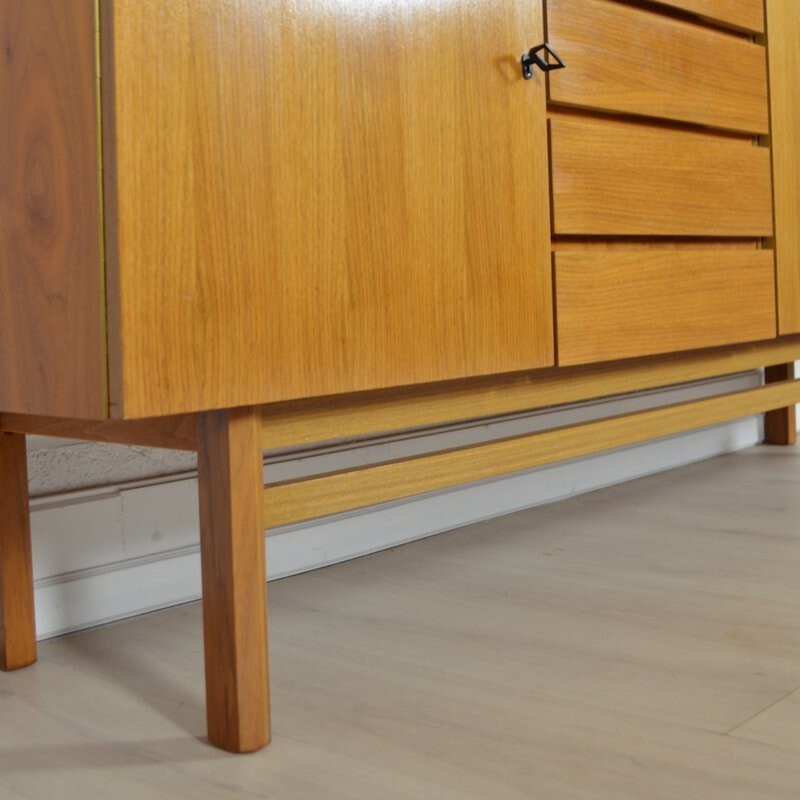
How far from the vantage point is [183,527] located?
4.95 feet

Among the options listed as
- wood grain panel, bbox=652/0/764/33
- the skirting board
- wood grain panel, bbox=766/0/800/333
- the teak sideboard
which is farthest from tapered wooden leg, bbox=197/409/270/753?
wood grain panel, bbox=766/0/800/333

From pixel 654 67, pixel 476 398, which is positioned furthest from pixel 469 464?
pixel 654 67

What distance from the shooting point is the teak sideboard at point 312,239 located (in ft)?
2.88

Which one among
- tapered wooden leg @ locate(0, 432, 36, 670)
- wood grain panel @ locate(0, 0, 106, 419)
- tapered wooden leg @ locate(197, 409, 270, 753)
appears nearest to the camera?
wood grain panel @ locate(0, 0, 106, 419)

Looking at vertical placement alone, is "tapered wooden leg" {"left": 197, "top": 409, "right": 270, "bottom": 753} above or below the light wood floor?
above

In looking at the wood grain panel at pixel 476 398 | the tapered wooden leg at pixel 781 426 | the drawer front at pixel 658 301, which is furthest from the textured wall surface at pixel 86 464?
the tapered wooden leg at pixel 781 426

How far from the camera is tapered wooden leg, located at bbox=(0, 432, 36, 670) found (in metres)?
1.21

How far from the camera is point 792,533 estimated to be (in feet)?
5.77

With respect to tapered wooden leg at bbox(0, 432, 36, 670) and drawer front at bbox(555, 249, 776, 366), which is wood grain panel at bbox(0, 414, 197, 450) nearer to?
tapered wooden leg at bbox(0, 432, 36, 670)

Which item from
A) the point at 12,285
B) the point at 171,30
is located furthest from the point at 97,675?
the point at 171,30

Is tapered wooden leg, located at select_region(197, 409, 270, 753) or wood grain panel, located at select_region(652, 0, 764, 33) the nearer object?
tapered wooden leg, located at select_region(197, 409, 270, 753)

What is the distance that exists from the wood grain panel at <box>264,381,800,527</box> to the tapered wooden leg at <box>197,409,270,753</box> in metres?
0.04

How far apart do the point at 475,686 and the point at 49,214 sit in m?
0.63

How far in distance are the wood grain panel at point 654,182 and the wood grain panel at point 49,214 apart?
61cm
